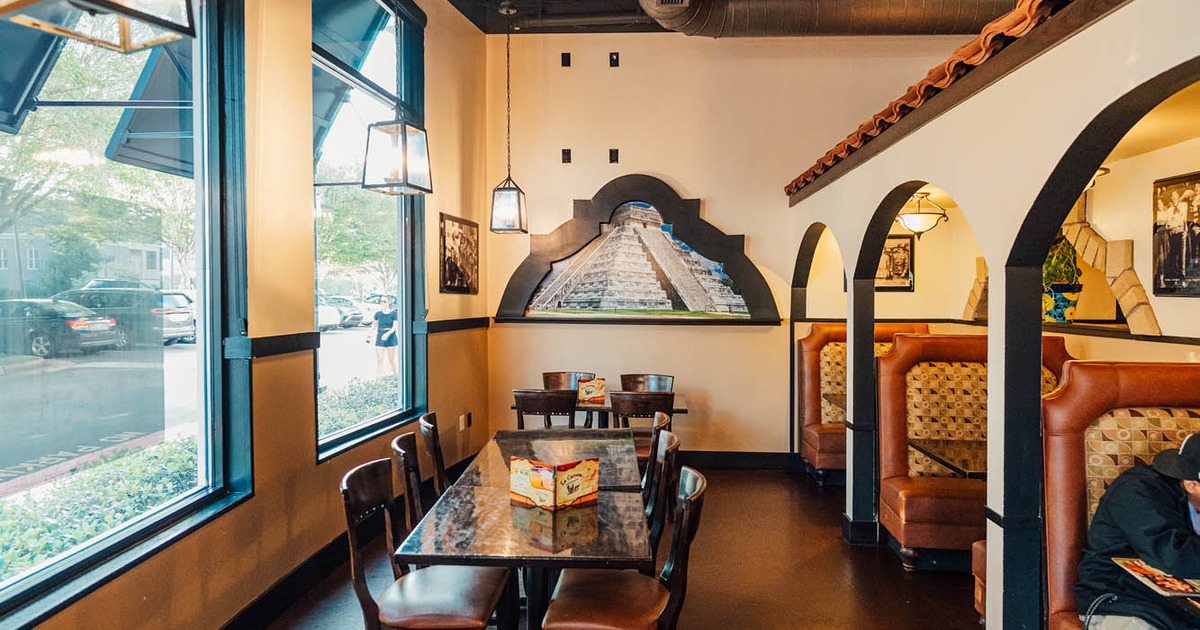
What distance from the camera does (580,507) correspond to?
7.89 ft

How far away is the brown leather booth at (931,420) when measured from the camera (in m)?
3.60

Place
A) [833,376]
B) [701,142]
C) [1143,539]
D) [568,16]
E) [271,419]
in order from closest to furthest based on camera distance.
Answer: [1143,539], [271,419], [833,376], [568,16], [701,142]

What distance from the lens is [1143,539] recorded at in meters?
2.06

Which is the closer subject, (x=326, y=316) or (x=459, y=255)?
(x=326, y=316)

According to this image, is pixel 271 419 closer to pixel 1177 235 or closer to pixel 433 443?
pixel 433 443

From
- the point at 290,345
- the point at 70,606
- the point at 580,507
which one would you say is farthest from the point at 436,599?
the point at 290,345

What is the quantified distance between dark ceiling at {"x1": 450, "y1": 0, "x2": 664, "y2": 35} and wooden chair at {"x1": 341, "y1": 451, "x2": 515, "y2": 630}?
4576 millimetres

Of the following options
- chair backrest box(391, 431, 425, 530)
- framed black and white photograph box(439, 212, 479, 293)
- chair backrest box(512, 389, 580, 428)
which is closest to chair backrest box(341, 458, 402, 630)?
chair backrest box(391, 431, 425, 530)

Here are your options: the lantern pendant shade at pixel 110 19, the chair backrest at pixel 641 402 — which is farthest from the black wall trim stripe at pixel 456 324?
the lantern pendant shade at pixel 110 19

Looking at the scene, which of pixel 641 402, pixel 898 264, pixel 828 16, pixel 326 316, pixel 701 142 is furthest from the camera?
pixel 898 264

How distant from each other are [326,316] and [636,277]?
293 centimetres

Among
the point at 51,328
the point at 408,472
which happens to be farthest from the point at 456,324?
the point at 51,328

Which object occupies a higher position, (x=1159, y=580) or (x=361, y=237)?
(x=361, y=237)

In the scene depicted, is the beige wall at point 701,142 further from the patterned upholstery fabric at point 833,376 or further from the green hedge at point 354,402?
the green hedge at point 354,402
